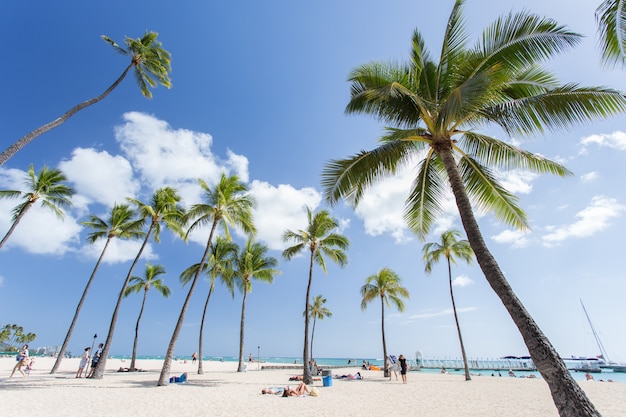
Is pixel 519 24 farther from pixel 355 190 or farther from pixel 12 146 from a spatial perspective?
pixel 12 146

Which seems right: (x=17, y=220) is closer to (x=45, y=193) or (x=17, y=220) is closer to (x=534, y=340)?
(x=45, y=193)

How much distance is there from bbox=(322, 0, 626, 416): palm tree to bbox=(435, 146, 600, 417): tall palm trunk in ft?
0.05

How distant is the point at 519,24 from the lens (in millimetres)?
6492

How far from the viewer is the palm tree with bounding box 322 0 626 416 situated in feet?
18.5

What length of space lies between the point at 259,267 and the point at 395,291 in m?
12.1

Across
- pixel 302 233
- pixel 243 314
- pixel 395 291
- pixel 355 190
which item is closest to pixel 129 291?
pixel 243 314

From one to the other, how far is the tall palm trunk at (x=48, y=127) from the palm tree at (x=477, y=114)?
9329 millimetres

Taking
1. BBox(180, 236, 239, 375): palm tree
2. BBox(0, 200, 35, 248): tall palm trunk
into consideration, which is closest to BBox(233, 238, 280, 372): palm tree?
BBox(180, 236, 239, 375): palm tree

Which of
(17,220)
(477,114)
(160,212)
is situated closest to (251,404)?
(477,114)

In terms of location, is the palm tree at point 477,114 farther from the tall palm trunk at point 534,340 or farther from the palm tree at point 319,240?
the palm tree at point 319,240

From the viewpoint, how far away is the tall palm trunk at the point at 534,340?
4031 mm

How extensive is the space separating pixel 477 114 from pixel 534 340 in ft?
16.9

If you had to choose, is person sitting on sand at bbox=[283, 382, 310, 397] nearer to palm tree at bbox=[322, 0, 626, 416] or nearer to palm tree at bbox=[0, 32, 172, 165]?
palm tree at bbox=[322, 0, 626, 416]

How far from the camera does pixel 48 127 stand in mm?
10594
